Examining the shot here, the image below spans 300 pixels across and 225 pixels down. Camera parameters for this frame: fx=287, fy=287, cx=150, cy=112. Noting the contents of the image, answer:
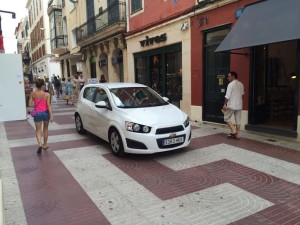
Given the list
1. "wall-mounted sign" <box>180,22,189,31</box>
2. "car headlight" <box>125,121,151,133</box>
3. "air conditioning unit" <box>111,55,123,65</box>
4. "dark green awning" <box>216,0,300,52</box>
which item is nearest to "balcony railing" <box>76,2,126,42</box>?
"air conditioning unit" <box>111,55,123,65</box>

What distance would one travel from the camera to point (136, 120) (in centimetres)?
581

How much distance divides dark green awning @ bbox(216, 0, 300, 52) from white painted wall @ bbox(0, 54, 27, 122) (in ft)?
26.6

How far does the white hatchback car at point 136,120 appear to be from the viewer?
5758 mm

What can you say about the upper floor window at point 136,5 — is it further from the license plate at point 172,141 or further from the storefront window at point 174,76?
the license plate at point 172,141

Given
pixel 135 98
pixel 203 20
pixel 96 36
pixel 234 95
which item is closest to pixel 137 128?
pixel 135 98

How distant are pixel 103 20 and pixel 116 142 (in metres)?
12.3

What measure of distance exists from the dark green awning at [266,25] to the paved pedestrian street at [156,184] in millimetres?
2456

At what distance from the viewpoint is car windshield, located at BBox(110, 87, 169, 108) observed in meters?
6.58

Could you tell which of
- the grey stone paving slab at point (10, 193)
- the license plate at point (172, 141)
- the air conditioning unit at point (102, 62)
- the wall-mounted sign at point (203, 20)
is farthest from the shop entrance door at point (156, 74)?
the grey stone paving slab at point (10, 193)

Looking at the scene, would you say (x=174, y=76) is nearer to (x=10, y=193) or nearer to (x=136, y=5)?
(x=136, y=5)

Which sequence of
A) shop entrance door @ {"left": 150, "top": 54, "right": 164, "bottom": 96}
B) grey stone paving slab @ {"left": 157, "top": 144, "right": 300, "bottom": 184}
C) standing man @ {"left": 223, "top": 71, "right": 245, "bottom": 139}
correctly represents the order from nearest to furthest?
grey stone paving slab @ {"left": 157, "top": 144, "right": 300, "bottom": 184} < standing man @ {"left": 223, "top": 71, "right": 245, "bottom": 139} < shop entrance door @ {"left": 150, "top": 54, "right": 164, "bottom": 96}

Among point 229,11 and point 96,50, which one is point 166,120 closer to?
point 229,11

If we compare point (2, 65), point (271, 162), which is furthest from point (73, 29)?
point (271, 162)

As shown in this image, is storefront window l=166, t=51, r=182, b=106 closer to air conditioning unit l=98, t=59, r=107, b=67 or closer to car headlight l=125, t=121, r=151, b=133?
car headlight l=125, t=121, r=151, b=133
